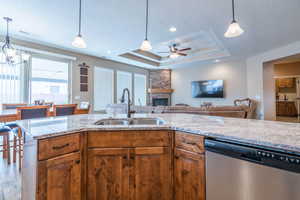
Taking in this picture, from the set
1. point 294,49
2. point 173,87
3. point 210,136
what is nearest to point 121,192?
point 210,136

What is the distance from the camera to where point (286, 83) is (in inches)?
304

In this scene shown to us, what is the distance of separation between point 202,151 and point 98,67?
566 cm

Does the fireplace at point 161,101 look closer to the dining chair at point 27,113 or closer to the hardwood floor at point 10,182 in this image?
the dining chair at point 27,113

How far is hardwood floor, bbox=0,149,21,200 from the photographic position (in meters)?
1.80

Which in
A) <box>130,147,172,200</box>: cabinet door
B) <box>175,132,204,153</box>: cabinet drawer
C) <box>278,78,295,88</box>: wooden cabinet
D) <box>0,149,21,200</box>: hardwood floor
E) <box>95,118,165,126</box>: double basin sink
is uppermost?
<box>278,78,295,88</box>: wooden cabinet

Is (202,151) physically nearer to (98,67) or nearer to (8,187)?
(8,187)

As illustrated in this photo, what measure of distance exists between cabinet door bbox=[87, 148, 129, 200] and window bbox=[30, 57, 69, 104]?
4.28 metres

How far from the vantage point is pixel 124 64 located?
701 centimetres

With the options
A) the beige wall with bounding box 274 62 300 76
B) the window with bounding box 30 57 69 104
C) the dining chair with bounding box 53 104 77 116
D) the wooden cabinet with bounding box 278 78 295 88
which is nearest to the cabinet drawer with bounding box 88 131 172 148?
the dining chair with bounding box 53 104 77 116

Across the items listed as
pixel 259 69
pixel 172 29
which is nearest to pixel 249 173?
pixel 172 29

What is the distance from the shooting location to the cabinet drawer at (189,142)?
124 centimetres

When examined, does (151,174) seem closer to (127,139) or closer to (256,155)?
(127,139)

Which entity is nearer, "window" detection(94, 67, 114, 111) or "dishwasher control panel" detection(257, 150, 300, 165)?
"dishwasher control panel" detection(257, 150, 300, 165)

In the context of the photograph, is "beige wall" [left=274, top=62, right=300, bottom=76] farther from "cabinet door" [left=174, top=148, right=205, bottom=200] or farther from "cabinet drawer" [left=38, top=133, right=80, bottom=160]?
"cabinet drawer" [left=38, top=133, right=80, bottom=160]
